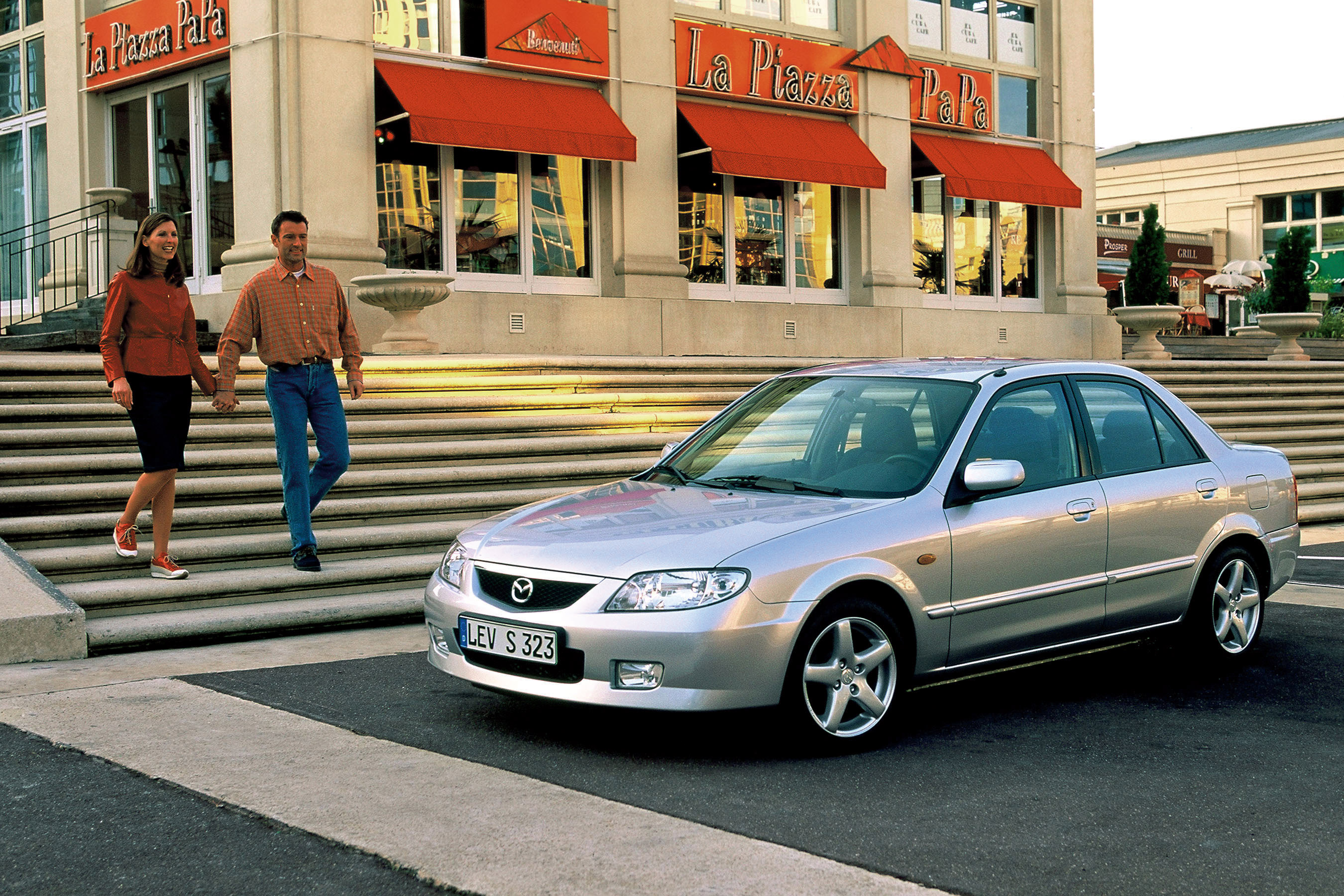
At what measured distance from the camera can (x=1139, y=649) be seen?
7176 mm

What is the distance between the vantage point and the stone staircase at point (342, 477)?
7633mm

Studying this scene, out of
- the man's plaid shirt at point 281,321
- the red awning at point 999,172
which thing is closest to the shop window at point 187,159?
the man's plaid shirt at point 281,321

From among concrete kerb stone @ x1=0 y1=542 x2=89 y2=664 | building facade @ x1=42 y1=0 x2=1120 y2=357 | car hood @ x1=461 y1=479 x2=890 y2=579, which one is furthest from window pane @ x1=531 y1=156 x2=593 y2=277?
car hood @ x1=461 y1=479 x2=890 y2=579

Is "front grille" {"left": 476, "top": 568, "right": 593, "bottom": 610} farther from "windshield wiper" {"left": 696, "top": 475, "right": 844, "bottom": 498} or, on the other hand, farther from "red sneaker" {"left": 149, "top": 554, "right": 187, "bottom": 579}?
"red sneaker" {"left": 149, "top": 554, "right": 187, "bottom": 579}

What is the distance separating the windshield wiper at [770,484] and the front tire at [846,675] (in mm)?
605

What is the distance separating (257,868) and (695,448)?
125 inches

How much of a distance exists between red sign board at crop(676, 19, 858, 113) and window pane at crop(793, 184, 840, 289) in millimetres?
1262

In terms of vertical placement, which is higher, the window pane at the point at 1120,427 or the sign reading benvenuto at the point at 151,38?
the sign reading benvenuto at the point at 151,38

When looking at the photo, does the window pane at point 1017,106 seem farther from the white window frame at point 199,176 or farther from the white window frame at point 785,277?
the white window frame at point 199,176

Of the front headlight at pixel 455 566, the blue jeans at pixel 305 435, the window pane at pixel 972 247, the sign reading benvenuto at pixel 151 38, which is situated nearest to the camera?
the front headlight at pixel 455 566

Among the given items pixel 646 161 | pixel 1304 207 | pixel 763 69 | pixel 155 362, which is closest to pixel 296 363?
pixel 155 362

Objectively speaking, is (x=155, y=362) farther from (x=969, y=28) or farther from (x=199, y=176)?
(x=969, y=28)

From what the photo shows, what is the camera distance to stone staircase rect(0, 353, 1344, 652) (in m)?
7.63

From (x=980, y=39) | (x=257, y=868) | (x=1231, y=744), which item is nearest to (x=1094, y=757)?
(x=1231, y=744)
